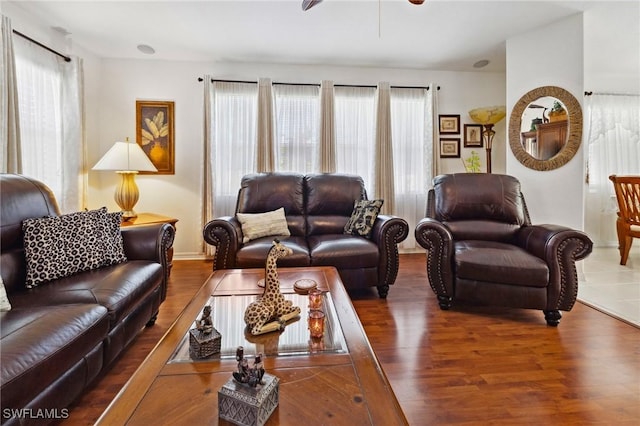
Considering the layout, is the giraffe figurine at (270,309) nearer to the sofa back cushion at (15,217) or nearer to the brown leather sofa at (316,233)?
the brown leather sofa at (316,233)

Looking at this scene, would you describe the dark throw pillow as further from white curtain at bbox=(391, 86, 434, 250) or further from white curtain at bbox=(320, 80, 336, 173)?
white curtain at bbox=(391, 86, 434, 250)

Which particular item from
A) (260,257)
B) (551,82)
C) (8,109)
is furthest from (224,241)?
(551,82)

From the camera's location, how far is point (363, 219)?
2957mm

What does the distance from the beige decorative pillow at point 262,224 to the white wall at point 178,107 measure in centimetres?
136

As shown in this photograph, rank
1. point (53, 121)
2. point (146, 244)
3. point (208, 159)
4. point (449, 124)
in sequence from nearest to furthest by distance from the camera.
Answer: point (146, 244)
point (53, 121)
point (208, 159)
point (449, 124)

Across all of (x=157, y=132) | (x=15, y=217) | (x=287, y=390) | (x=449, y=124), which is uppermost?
(x=449, y=124)

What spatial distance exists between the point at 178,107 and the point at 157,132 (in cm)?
43

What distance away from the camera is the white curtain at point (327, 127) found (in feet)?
13.5

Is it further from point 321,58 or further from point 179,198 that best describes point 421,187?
point 179,198

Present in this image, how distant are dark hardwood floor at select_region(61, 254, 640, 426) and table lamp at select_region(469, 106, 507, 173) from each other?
7.98 feet

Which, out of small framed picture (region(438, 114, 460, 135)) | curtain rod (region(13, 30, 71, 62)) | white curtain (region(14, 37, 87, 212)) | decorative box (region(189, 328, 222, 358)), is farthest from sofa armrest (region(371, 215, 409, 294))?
curtain rod (region(13, 30, 71, 62))

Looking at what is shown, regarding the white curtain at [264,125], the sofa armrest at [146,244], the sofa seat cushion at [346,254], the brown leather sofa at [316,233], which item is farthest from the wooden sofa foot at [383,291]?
the white curtain at [264,125]

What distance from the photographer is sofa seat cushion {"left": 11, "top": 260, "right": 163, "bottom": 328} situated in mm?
1512

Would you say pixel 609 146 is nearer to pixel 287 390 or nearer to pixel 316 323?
pixel 316 323
